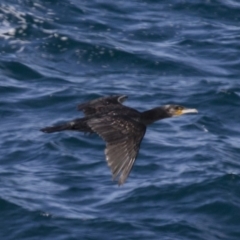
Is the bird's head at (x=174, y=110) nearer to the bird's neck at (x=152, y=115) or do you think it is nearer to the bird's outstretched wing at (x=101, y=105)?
the bird's neck at (x=152, y=115)

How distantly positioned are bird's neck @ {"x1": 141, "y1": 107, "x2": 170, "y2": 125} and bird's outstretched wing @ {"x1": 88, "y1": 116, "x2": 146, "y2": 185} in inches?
20.1

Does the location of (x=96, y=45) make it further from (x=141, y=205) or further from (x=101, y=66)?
(x=141, y=205)

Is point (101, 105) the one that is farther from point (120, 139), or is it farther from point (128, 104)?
point (128, 104)

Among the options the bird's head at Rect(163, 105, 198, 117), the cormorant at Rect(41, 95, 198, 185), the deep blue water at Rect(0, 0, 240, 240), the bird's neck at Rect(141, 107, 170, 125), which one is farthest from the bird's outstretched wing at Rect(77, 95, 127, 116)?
the deep blue water at Rect(0, 0, 240, 240)

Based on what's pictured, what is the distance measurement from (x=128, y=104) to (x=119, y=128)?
6621 millimetres

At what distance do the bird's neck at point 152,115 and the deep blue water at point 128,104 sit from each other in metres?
2.10

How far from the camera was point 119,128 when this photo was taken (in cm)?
1270

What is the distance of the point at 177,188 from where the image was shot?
1642cm

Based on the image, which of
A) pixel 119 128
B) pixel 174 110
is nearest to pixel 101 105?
pixel 174 110

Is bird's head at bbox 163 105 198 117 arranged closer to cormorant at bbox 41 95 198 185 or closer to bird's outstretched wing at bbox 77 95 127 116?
cormorant at bbox 41 95 198 185

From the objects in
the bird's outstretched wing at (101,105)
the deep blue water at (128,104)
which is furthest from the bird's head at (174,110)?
the deep blue water at (128,104)

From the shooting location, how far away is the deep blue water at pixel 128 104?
15.6 meters

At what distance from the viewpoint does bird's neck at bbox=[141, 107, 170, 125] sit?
44.1 ft

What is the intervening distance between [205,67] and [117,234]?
22.8 ft
